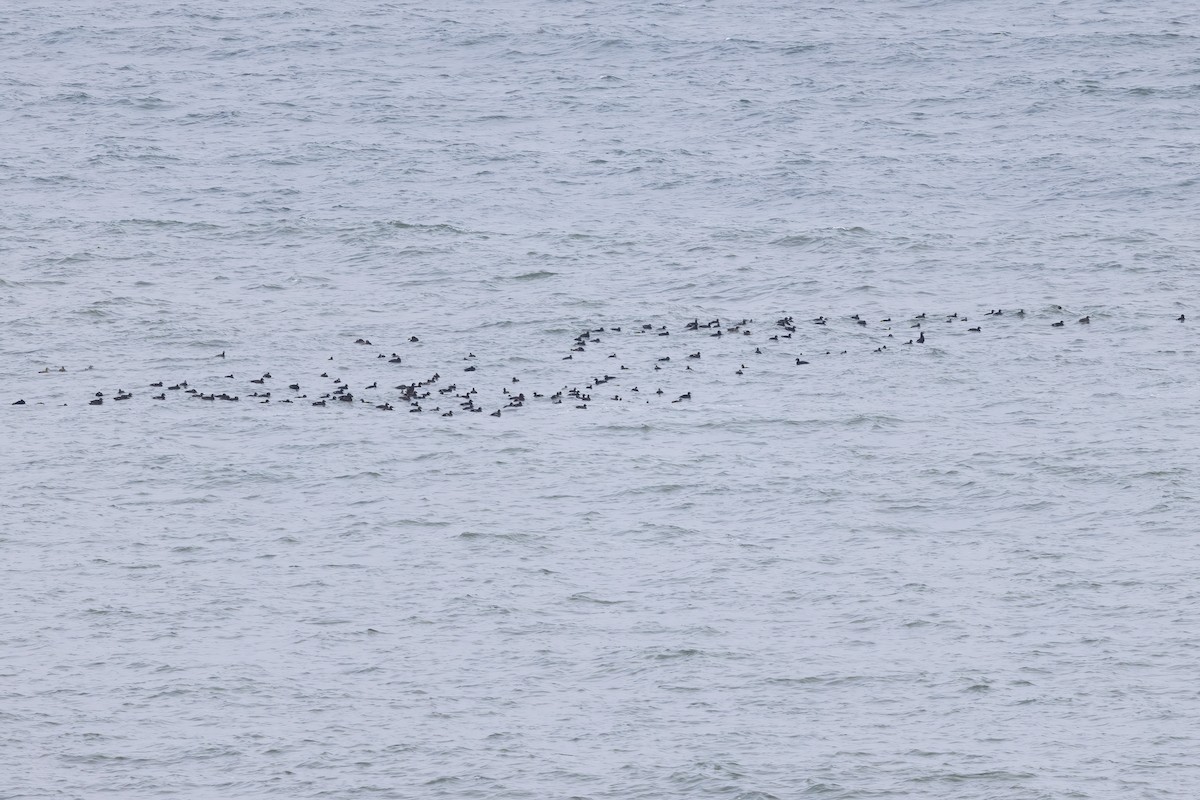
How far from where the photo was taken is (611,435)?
152 feet

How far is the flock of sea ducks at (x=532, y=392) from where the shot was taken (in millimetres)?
48219

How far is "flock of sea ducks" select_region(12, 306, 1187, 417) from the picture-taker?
158 ft

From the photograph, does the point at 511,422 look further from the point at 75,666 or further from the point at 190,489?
the point at 75,666

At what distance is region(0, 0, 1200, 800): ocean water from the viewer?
3259cm

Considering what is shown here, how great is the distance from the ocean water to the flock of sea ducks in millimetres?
190

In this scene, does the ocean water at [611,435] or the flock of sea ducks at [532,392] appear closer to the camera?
the ocean water at [611,435]

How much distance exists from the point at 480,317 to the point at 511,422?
30.9 ft

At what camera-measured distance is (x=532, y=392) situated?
49.0 m

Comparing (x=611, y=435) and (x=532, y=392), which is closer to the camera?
(x=611, y=435)

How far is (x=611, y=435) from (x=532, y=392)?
11.9 ft

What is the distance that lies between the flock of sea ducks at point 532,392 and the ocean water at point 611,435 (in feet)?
0.62

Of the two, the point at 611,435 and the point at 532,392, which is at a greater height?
the point at 532,392

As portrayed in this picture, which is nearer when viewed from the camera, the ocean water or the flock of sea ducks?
the ocean water

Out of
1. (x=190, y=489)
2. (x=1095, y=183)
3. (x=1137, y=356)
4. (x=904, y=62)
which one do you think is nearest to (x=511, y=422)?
(x=190, y=489)
